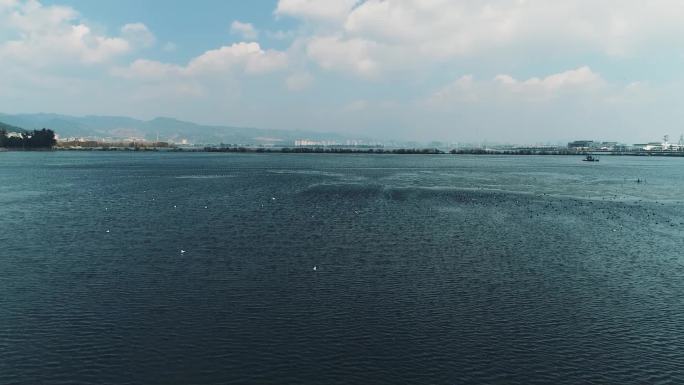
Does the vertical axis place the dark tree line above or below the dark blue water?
above

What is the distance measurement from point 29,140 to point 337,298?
7711 inches

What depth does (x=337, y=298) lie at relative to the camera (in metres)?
19.4

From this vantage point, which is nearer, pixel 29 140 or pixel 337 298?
pixel 337 298

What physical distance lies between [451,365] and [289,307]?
6.77 metres

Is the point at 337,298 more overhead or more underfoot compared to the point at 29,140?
more underfoot

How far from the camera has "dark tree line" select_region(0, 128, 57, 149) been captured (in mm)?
171038

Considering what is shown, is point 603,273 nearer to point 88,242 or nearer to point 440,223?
point 440,223

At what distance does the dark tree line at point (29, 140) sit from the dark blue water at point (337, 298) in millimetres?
161949

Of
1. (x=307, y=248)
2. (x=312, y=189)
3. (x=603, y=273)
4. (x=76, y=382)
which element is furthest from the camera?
(x=312, y=189)

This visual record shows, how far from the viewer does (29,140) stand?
176 m

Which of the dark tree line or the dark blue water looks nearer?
the dark blue water

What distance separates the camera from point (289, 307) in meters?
18.4

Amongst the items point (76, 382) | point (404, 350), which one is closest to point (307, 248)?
point (404, 350)

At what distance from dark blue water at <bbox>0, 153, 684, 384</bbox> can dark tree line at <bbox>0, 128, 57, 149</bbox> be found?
162 metres
